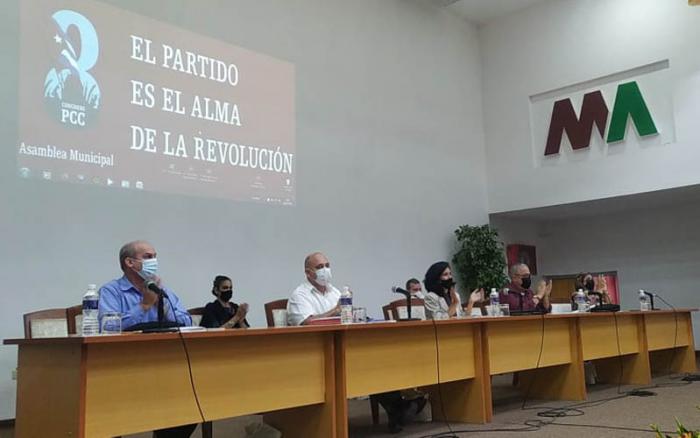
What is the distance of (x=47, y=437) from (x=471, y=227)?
651 cm

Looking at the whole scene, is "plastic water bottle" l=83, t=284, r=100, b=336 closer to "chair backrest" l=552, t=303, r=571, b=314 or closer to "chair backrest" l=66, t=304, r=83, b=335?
"chair backrest" l=66, t=304, r=83, b=335

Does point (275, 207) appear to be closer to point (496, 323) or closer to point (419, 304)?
point (419, 304)

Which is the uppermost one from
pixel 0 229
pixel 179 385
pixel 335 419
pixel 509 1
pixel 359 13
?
pixel 509 1

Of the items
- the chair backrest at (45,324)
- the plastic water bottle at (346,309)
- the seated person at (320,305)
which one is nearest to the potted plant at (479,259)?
the seated person at (320,305)

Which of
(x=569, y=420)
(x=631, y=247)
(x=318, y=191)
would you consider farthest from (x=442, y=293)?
(x=631, y=247)

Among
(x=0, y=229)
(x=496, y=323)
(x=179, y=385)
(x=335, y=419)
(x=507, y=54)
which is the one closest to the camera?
(x=179, y=385)

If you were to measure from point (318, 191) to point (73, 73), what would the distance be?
2.56m

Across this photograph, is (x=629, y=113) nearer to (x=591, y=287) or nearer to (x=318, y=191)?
(x=591, y=287)

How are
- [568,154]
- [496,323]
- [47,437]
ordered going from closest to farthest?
[47,437], [496,323], [568,154]

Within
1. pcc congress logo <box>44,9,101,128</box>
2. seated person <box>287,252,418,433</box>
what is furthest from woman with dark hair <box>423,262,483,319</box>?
pcc congress logo <box>44,9,101,128</box>

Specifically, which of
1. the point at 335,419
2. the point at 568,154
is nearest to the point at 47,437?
the point at 335,419

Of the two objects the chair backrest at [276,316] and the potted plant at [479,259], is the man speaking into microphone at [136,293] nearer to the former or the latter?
the chair backrest at [276,316]

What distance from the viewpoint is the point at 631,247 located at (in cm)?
903

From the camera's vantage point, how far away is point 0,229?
13.9ft
